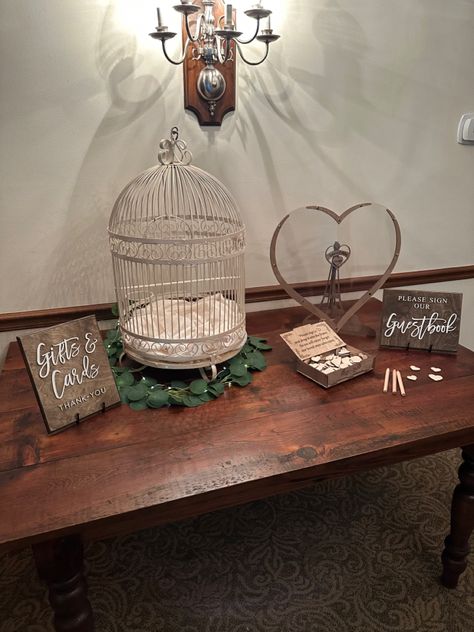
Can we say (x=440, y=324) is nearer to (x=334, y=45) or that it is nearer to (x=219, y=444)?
(x=219, y=444)

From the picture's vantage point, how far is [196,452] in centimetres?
85

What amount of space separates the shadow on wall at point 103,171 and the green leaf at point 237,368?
459 millimetres

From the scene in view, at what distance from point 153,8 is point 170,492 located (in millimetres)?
1124

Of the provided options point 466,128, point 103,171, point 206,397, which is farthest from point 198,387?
point 466,128

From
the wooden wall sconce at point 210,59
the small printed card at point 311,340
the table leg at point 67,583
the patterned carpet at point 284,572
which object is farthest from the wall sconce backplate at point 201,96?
the patterned carpet at point 284,572

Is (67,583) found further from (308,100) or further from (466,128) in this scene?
(466,128)

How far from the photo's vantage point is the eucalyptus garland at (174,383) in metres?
0.99

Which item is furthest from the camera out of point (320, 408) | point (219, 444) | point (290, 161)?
point (290, 161)

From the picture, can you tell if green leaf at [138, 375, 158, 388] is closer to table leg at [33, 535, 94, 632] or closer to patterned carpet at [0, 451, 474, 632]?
table leg at [33, 535, 94, 632]

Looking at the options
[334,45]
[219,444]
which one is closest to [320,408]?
[219,444]

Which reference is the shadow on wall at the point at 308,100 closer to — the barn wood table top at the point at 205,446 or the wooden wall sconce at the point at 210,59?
the wooden wall sconce at the point at 210,59

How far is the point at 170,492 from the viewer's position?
0.76 metres

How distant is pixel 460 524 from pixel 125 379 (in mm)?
892

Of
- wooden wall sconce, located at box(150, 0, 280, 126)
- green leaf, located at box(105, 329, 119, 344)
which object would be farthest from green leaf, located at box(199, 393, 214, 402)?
wooden wall sconce, located at box(150, 0, 280, 126)
